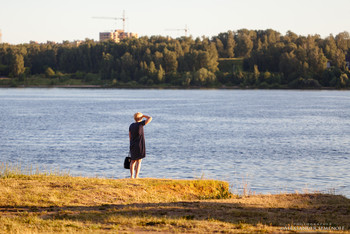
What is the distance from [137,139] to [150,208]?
389 centimetres

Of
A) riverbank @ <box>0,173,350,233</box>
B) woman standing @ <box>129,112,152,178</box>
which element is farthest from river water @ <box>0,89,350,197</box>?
riverbank @ <box>0,173,350,233</box>

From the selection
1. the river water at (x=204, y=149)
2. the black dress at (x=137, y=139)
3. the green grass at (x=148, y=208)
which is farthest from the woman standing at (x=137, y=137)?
the river water at (x=204, y=149)

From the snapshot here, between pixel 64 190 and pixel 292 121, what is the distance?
55840 mm

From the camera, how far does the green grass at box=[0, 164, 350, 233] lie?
10.9 metres

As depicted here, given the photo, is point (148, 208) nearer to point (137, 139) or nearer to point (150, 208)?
point (150, 208)

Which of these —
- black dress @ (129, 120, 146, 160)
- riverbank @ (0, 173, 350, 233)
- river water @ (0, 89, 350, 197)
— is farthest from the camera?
river water @ (0, 89, 350, 197)

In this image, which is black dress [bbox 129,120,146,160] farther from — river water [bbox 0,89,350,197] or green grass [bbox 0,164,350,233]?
river water [bbox 0,89,350,197]

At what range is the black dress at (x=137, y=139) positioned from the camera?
639 inches

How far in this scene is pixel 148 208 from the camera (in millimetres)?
12852

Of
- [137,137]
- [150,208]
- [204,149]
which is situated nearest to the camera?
[150,208]

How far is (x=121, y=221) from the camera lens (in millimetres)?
11281

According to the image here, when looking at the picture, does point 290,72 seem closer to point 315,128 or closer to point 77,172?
point 315,128

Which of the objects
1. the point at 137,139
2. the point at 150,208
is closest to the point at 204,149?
the point at 137,139

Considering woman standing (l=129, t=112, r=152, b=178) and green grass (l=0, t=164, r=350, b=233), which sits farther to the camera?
woman standing (l=129, t=112, r=152, b=178)
